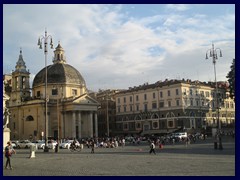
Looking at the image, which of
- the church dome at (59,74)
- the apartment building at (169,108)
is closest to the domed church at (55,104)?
the church dome at (59,74)

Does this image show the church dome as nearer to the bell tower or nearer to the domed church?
the domed church

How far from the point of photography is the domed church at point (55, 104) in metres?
74.2

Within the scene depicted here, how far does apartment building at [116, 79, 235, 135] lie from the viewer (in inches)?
2810

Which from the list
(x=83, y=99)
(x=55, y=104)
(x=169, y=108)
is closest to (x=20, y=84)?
(x=55, y=104)

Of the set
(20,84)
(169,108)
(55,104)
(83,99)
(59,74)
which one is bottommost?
(169,108)

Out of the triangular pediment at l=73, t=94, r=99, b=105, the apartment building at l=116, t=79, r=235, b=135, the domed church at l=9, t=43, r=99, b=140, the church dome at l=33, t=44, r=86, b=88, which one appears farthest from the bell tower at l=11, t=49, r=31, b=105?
the apartment building at l=116, t=79, r=235, b=135

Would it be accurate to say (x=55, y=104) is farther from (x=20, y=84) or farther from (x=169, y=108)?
(x=169, y=108)

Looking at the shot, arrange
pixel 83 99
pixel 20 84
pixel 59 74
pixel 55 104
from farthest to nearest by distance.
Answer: pixel 20 84
pixel 59 74
pixel 83 99
pixel 55 104

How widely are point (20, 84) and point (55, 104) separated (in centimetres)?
1075

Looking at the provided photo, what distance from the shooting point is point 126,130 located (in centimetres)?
8138

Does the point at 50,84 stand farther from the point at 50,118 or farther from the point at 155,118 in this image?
the point at 155,118

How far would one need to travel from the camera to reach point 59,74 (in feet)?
253
